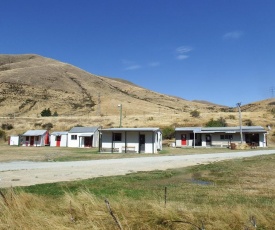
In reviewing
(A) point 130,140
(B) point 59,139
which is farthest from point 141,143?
(B) point 59,139

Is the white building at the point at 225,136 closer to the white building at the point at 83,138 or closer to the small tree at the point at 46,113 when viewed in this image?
the white building at the point at 83,138

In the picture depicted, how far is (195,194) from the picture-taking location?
11305 millimetres

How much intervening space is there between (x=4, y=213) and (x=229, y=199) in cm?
683

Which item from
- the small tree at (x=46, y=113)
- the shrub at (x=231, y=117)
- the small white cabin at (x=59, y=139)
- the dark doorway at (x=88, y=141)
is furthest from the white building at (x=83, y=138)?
the small tree at (x=46, y=113)

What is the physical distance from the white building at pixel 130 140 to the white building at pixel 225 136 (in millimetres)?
17238

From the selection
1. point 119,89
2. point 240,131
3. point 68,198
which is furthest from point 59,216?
point 119,89

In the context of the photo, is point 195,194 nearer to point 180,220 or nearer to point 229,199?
point 229,199

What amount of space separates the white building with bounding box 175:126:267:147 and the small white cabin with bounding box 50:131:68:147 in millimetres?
19760

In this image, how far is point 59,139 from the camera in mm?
61562

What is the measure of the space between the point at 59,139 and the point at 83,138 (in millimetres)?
5429

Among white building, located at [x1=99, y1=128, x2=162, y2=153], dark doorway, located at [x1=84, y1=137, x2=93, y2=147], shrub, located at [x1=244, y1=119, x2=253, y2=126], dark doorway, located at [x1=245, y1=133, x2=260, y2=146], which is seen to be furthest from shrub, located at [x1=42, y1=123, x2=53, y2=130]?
shrub, located at [x1=244, y1=119, x2=253, y2=126]

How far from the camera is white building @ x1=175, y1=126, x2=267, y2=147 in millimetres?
56219

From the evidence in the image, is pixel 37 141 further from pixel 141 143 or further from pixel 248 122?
pixel 248 122

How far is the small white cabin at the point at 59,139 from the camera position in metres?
60.6
